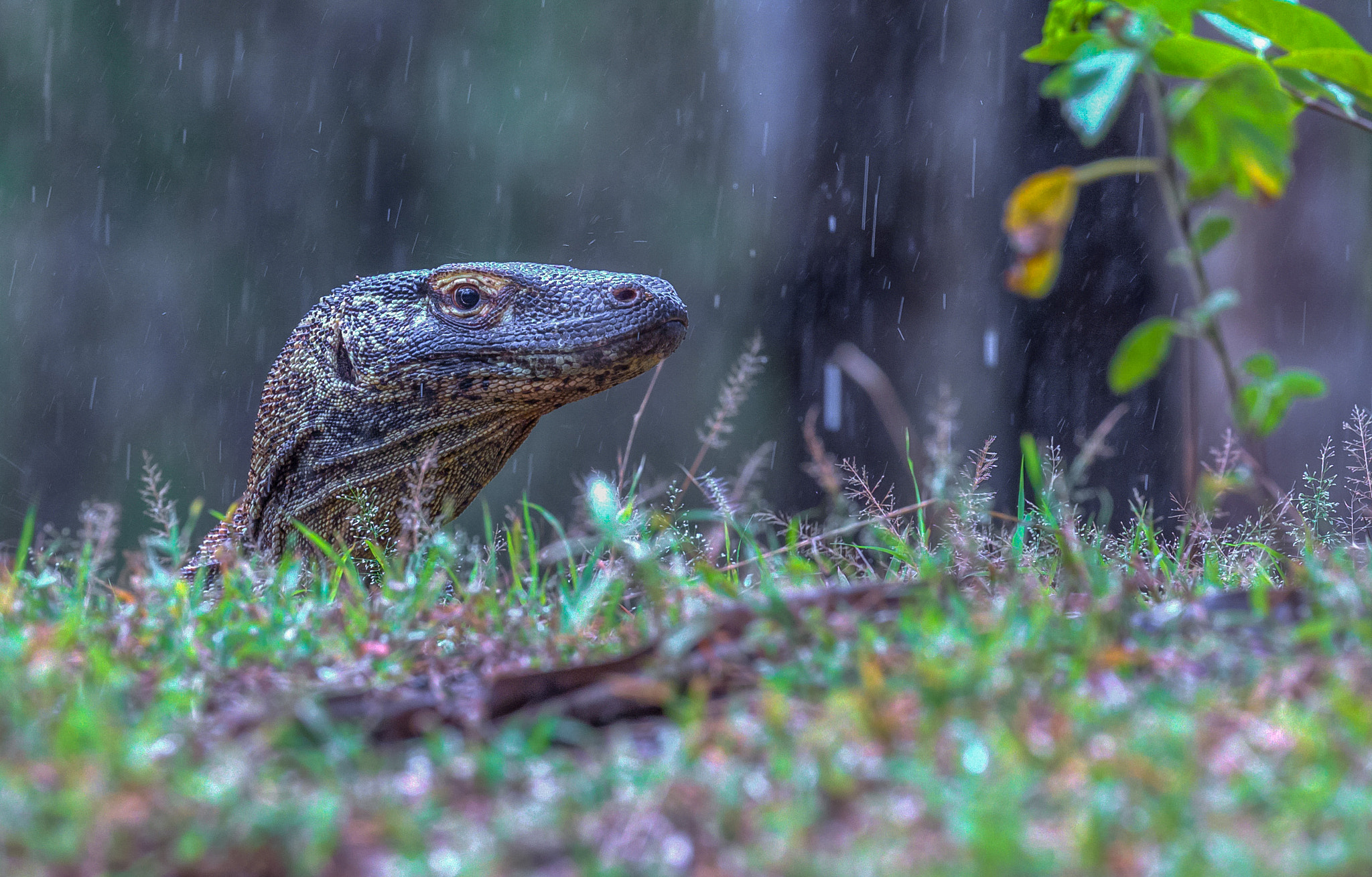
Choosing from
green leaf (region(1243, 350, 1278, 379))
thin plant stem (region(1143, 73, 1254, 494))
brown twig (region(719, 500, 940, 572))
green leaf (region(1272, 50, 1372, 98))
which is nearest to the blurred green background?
brown twig (region(719, 500, 940, 572))

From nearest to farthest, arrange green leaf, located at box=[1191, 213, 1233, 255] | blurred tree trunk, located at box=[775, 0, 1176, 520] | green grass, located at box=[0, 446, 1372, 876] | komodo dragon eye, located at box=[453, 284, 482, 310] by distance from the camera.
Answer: green grass, located at box=[0, 446, 1372, 876]
green leaf, located at box=[1191, 213, 1233, 255]
komodo dragon eye, located at box=[453, 284, 482, 310]
blurred tree trunk, located at box=[775, 0, 1176, 520]

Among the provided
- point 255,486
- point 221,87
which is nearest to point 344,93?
point 221,87

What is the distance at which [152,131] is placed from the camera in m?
13.7

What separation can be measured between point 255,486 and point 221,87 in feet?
36.1

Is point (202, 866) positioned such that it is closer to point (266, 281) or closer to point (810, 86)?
point (810, 86)

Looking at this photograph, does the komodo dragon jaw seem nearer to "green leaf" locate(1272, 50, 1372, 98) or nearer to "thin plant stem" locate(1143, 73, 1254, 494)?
"green leaf" locate(1272, 50, 1372, 98)

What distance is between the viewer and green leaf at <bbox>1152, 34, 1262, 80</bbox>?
2148 mm

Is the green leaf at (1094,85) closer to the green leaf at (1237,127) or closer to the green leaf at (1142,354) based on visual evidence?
the green leaf at (1237,127)

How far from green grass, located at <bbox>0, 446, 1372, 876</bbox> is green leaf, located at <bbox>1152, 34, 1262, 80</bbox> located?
0.91 metres

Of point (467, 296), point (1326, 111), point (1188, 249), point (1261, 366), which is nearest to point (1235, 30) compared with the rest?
point (1326, 111)

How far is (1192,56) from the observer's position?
2.18 meters

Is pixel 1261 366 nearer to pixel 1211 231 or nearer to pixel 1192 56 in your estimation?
pixel 1211 231

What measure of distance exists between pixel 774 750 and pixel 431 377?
298 cm

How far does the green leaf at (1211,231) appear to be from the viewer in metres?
1.59
